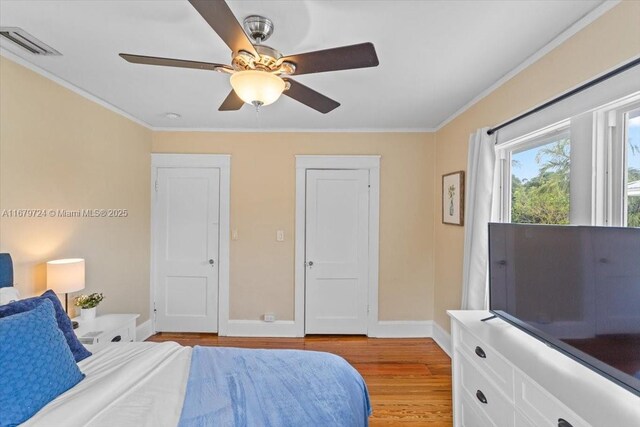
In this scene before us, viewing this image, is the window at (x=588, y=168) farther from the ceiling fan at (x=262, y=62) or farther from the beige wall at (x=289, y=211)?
the beige wall at (x=289, y=211)

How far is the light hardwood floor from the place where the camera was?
224 cm

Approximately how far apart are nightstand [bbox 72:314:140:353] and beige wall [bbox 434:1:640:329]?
3007mm

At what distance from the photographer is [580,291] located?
1301 millimetres

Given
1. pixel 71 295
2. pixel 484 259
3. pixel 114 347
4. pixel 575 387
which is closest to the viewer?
pixel 575 387

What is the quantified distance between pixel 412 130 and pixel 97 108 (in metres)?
3.26

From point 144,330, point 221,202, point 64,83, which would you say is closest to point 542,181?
point 221,202

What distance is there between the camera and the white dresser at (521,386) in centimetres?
108

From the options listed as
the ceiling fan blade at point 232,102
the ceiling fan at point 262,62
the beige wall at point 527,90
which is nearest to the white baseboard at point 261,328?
the beige wall at point 527,90

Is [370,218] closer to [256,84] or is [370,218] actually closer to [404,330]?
[404,330]

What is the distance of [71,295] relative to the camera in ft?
8.29

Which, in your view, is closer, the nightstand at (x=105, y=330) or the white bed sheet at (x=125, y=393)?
the white bed sheet at (x=125, y=393)

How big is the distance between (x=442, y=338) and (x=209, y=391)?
2.77 metres

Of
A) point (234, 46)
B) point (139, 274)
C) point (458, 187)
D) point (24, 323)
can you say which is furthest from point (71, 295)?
point (458, 187)

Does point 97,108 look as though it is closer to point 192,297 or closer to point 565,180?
point 192,297
